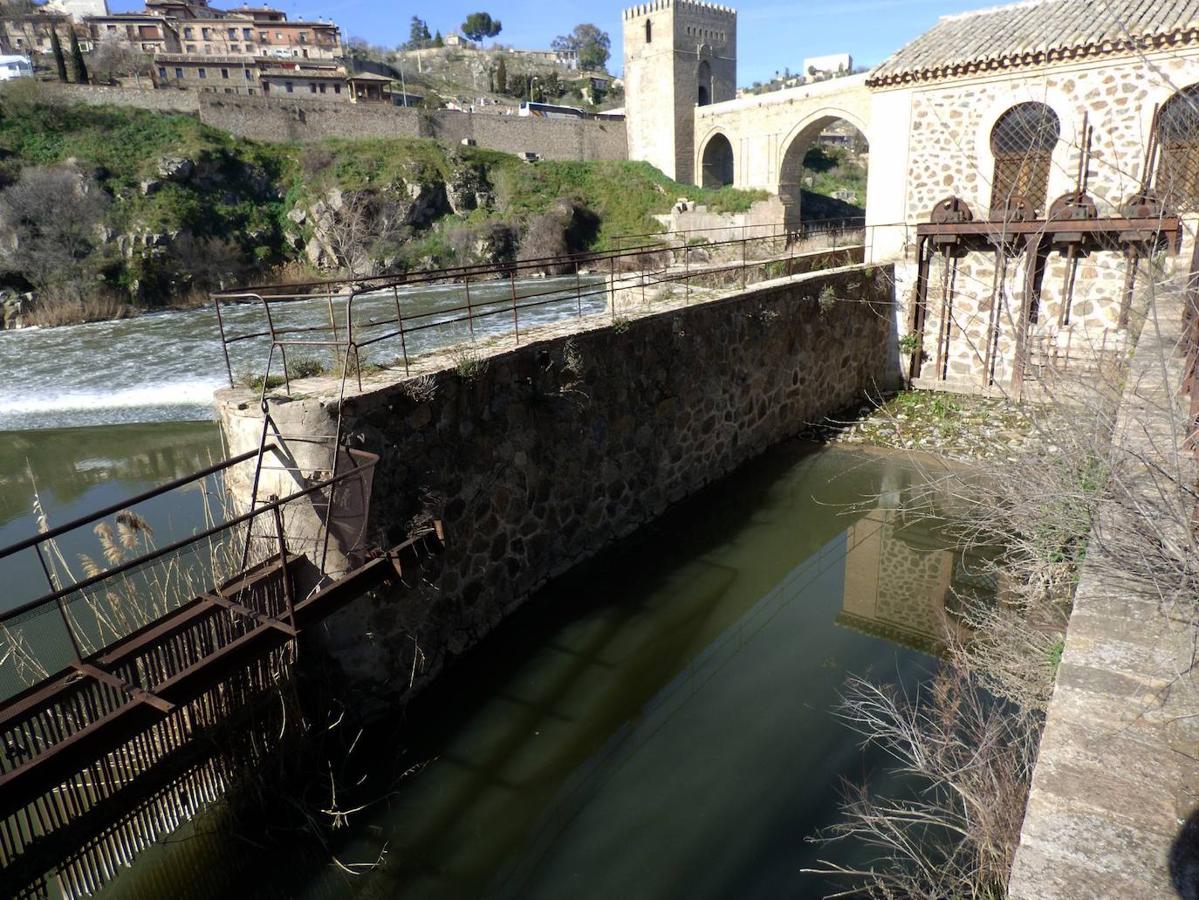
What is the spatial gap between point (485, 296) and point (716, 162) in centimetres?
2942

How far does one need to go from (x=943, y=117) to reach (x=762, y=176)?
2991cm

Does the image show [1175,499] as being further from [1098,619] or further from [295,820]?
[295,820]

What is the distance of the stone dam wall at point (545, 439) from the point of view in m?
5.80

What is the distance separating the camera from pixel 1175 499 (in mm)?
3229

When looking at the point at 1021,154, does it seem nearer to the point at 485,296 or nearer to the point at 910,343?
the point at 910,343

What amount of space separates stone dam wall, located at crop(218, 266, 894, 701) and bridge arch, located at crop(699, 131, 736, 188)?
38.3 m

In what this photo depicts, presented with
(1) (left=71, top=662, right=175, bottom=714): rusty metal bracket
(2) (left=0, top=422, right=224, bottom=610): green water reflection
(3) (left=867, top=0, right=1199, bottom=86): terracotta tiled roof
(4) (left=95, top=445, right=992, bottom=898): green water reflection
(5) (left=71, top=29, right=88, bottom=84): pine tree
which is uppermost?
(5) (left=71, top=29, right=88, bottom=84): pine tree

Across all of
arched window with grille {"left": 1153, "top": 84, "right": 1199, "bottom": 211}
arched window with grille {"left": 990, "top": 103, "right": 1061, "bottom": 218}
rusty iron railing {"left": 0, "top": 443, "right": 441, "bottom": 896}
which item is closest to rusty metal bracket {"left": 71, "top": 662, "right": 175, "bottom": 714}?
rusty iron railing {"left": 0, "top": 443, "right": 441, "bottom": 896}

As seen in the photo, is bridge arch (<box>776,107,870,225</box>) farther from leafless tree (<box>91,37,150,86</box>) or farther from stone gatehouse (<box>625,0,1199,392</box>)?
leafless tree (<box>91,37,150,86</box>)

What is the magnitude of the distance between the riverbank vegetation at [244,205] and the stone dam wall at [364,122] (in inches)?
65.5

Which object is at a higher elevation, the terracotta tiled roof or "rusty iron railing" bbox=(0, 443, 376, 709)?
the terracotta tiled roof

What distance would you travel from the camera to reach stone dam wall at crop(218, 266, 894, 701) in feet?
19.0

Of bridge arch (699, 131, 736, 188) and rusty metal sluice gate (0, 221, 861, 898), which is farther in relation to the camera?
bridge arch (699, 131, 736, 188)

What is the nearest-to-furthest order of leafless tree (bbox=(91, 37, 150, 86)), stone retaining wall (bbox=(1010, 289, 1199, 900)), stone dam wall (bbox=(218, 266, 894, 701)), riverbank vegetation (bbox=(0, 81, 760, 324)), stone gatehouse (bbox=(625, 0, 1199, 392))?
stone retaining wall (bbox=(1010, 289, 1199, 900))
stone dam wall (bbox=(218, 266, 894, 701))
stone gatehouse (bbox=(625, 0, 1199, 392))
riverbank vegetation (bbox=(0, 81, 760, 324))
leafless tree (bbox=(91, 37, 150, 86))
